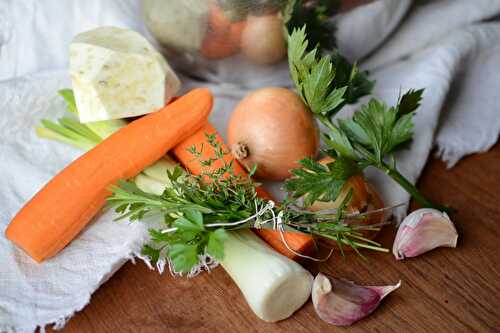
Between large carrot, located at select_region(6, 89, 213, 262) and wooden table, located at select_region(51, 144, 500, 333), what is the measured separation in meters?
0.11

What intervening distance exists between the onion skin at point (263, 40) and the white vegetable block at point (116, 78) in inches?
6.2

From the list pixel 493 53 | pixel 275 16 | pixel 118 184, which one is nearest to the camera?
pixel 118 184

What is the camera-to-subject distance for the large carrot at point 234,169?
82cm

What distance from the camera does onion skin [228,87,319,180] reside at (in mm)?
885

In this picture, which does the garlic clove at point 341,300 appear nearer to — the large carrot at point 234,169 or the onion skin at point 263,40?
the large carrot at point 234,169

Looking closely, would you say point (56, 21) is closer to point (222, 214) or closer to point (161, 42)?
point (161, 42)

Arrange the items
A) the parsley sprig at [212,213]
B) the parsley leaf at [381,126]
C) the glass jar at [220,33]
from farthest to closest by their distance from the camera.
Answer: the glass jar at [220,33]
the parsley leaf at [381,126]
the parsley sprig at [212,213]

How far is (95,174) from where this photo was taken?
0.86m

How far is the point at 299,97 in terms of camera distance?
3.03 ft

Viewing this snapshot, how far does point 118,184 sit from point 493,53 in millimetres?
817

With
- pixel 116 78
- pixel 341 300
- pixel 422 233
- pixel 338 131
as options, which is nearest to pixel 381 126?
pixel 338 131

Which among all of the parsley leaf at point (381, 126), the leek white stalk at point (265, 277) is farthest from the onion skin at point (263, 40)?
the leek white stalk at point (265, 277)

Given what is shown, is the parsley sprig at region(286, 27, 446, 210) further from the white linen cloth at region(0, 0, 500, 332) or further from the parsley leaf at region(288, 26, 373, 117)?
the white linen cloth at region(0, 0, 500, 332)

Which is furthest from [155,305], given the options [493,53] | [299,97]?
[493,53]
